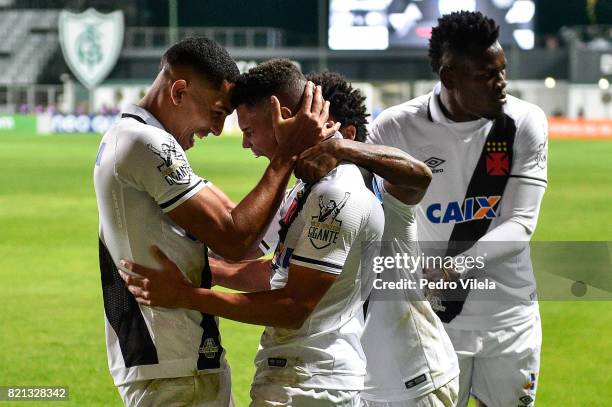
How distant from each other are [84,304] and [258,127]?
8.05 meters

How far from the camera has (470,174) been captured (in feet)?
16.6

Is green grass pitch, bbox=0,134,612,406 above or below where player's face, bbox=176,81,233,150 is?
below

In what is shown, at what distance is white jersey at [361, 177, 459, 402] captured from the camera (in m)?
4.14

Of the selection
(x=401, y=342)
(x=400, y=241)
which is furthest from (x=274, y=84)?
(x=401, y=342)

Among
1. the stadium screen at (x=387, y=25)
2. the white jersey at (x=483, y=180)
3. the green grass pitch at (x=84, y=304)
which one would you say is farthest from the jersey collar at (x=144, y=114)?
the stadium screen at (x=387, y=25)

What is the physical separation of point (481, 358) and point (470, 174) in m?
0.96

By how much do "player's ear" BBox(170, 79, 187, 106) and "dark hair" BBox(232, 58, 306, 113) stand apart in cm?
25

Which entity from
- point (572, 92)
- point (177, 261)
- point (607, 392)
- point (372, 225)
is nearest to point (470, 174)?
point (372, 225)

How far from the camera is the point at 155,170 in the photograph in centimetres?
352

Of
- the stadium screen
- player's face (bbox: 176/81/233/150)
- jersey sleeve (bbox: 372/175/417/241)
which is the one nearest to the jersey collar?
player's face (bbox: 176/81/233/150)

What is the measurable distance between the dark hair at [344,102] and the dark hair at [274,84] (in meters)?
0.34

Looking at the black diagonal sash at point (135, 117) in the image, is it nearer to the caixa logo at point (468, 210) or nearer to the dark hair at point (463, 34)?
the caixa logo at point (468, 210)

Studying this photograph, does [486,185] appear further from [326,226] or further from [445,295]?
[326,226]

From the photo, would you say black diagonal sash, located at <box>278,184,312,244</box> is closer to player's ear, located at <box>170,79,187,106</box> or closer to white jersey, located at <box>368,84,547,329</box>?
player's ear, located at <box>170,79,187,106</box>
